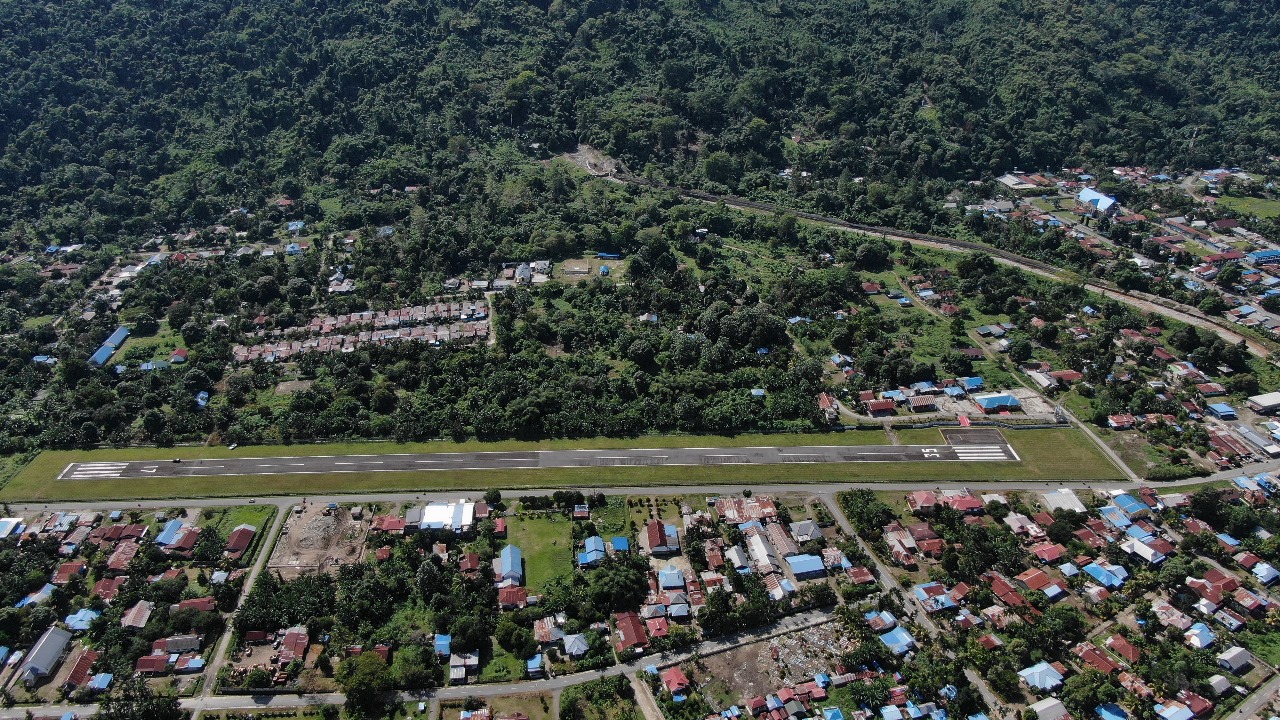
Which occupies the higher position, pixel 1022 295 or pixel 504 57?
pixel 504 57

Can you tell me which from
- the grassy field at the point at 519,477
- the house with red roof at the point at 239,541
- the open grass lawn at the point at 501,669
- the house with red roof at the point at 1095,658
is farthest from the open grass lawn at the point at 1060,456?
the house with red roof at the point at 239,541

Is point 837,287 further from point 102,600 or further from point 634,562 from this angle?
point 102,600

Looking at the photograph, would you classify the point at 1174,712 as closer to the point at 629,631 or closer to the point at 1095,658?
the point at 1095,658

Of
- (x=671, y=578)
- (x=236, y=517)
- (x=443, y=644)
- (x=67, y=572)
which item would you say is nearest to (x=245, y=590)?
(x=236, y=517)

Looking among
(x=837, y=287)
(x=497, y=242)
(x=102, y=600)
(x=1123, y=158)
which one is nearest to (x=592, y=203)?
(x=497, y=242)

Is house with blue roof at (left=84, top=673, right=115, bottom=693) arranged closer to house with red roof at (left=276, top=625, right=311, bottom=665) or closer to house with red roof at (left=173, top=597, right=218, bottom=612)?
house with red roof at (left=173, top=597, right=218, bottom=612)

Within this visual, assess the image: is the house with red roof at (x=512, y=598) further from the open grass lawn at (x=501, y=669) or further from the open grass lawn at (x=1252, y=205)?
the open grass lawn at (x=1252, y=205)

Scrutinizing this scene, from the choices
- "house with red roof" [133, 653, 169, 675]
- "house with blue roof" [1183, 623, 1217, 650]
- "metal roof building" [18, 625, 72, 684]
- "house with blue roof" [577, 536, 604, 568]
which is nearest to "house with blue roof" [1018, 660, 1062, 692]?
"house with blue roof" [1183, 623, 1217, 650]

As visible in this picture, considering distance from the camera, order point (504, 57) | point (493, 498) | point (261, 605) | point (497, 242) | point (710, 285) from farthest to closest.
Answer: point (504, 57) → point (497, 242) → point (710, 285) → point (493, 498) → point (261, 605)
